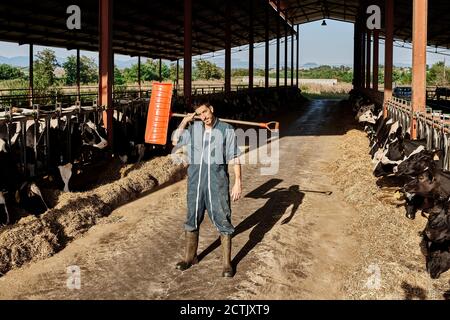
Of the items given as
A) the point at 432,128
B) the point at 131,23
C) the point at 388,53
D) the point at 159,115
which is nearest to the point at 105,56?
Result: the point at 159,115

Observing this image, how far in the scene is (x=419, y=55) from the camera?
1010cm

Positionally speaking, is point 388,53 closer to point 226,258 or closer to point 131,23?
point 226,258

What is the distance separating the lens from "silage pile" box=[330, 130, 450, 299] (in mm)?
4773

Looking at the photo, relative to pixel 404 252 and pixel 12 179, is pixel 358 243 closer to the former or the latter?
pixel 404 252

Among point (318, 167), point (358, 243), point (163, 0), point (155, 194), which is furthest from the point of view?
point (163, 0)

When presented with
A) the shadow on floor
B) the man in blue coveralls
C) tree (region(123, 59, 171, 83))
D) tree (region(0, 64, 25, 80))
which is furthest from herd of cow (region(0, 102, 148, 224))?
tree (region(0, 64, 25, 80))

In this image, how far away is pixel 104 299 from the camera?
15.2 ft

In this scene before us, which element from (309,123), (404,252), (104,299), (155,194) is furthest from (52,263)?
(309,123)

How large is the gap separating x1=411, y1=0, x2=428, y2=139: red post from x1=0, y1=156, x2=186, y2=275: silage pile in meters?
5.22

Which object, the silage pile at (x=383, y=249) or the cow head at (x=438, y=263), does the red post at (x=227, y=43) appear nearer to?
the silage pile at (x=383, y=249)

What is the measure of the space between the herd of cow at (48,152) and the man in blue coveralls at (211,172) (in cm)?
275

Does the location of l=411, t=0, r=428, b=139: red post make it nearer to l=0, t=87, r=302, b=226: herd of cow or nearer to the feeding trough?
the feeding trough
